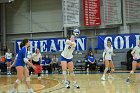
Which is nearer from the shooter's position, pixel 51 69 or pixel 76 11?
pixel 51 69

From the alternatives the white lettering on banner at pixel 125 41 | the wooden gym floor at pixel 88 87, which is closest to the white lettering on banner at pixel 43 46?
the white lettering on banner at pixel 125 41

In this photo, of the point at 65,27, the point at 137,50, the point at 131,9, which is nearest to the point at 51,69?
the point at 65,27

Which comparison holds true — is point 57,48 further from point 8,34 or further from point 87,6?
point 8,34

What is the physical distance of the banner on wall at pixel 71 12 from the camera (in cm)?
2488

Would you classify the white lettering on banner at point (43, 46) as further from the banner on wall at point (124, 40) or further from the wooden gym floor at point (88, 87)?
the wooden gym floor at point (88, 87)

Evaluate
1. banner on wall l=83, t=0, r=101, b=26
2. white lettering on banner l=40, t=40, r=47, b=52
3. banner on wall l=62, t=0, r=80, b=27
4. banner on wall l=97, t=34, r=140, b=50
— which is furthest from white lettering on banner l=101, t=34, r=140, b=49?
white lettering on banner l=40, t=40, r=47, b=52

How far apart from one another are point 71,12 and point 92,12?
5.96ft

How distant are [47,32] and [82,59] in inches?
213

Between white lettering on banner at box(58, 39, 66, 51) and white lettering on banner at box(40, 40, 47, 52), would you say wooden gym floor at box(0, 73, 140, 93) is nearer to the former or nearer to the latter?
white lettering on banner at box(58, 39, 66, 51)

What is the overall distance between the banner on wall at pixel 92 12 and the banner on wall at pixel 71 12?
0.88 m

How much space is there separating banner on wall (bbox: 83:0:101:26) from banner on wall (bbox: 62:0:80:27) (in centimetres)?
88

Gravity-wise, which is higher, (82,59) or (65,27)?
(65,27)

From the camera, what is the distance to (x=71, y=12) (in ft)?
81.8

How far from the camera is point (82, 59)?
2416cm
